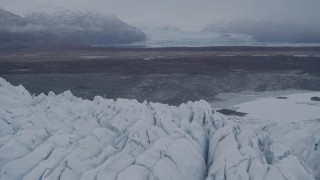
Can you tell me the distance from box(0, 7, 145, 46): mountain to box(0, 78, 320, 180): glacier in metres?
53.7

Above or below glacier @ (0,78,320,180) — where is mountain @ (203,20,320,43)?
above

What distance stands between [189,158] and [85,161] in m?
1.52

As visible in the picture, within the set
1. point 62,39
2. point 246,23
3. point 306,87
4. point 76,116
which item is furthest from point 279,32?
point 76,116

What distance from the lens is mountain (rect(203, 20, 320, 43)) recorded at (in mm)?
63003

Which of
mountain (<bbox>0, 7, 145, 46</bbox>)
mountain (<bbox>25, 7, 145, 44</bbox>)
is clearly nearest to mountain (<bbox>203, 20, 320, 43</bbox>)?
mountain (<bbox>0, 7, 145, 46</bbox>)

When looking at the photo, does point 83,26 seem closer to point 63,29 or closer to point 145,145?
point 63,29

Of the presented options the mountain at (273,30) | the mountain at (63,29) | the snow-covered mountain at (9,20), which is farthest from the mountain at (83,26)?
the mountain at (273,30)

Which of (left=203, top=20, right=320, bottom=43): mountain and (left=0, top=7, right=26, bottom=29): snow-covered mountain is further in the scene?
(left=0, top=7, right=26, bottom=29): snow-covered mountain

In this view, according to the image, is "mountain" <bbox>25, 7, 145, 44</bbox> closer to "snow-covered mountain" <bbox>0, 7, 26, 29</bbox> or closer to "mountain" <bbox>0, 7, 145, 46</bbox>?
"mountain" <bbox>0, 7, 145, 46</bbox>

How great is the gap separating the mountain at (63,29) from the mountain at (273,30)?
21641mm

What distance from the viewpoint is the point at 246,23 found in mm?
85125

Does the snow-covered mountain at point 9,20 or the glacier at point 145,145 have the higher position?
the snow-covered mountain at point 9,20

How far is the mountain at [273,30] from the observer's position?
63.0 m

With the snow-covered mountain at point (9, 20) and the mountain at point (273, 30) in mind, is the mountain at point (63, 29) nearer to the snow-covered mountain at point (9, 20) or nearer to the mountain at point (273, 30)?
the snow-covered mountain at point (9, 20)
